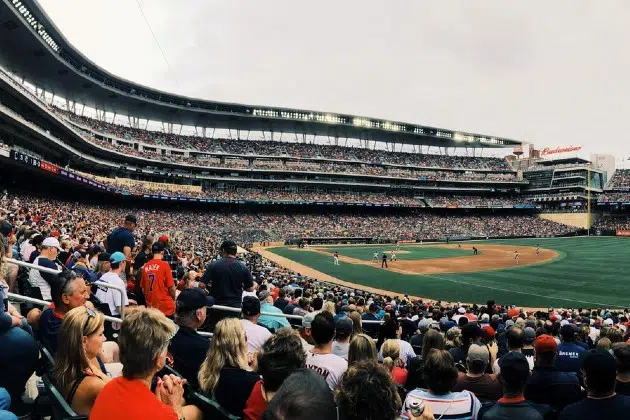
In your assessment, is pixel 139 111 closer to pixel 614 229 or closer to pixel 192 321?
pixel 192 321

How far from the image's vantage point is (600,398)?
3.70 metres

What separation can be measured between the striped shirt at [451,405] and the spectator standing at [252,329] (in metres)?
2.07

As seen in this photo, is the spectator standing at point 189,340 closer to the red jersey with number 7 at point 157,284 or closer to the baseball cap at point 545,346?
the red jersey with number 7 at point 157,284

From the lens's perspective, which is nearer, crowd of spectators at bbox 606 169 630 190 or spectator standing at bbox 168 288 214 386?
spectator standing at bbox 168 288 214 386

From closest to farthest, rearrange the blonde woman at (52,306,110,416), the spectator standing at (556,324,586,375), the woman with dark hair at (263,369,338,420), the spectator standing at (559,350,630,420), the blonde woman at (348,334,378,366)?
the woman with dark hair at (263,369,338,420) < the blonde woman at (52,306,110,416) < the spectator standing at (559,350,630,420) < the blonde woman at (348,334,378,366) < the spectator standing at (556,324,586,375)

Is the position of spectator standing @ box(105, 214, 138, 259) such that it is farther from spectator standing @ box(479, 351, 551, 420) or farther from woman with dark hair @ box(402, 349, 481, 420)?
spectator standing @ box(479, 351, 551, 420)

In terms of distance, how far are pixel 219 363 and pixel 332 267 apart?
3709cm

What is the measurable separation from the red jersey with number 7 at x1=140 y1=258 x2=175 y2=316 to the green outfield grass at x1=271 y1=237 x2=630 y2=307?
22.4 meters

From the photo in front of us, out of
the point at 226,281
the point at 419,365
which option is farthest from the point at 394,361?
the point at 226,281

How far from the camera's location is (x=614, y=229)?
86.9 metres

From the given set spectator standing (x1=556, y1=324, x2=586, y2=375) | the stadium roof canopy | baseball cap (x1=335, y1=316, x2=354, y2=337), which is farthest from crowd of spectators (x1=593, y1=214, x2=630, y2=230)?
baseball cap (x1=335, y1=316, x2=354, y2=337)

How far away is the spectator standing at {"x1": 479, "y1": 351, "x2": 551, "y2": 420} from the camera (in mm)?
3695

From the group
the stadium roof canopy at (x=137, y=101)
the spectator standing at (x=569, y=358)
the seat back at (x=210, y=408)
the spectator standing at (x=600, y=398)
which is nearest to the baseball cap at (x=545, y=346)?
the spectator standing at (x=600, y=398)

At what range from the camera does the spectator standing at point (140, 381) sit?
2.84 metres
